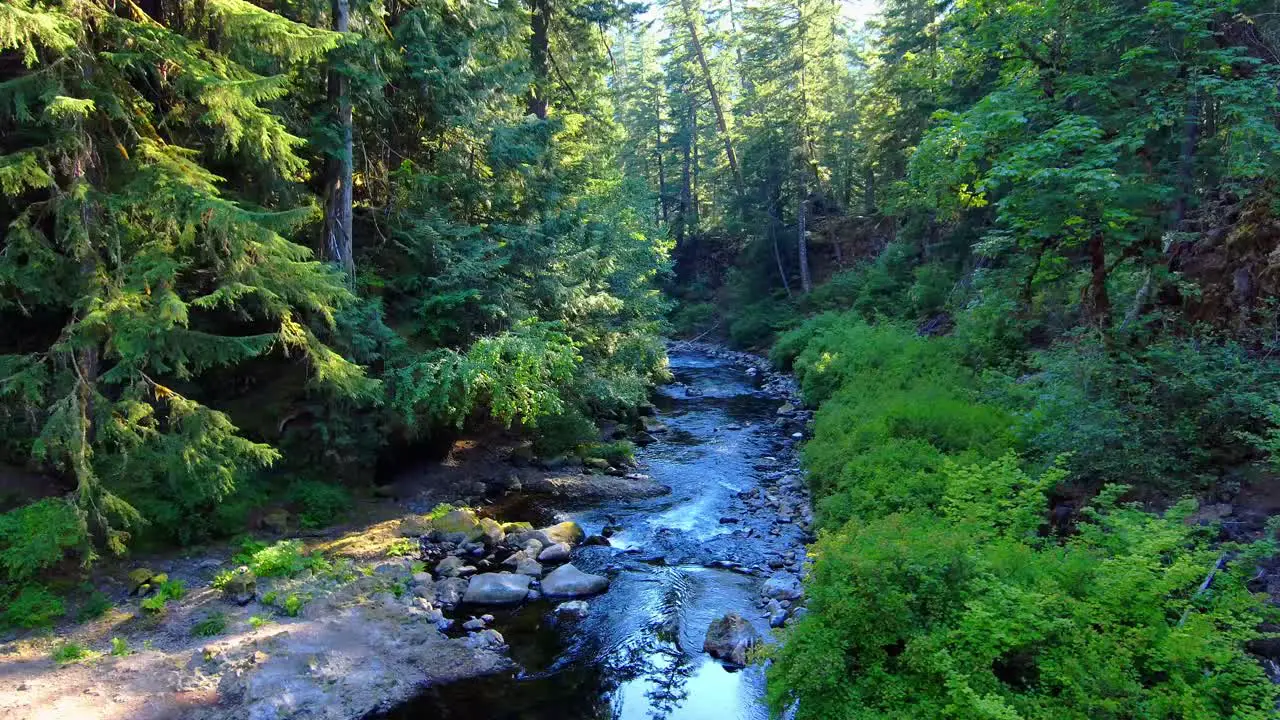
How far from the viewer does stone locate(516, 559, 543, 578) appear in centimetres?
1010

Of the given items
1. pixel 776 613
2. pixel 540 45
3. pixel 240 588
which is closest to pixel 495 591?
pixel 240 588

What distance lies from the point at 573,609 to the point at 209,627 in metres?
4.52

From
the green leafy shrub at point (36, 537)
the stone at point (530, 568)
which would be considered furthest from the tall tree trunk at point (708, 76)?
the green leafy shrub at point (36, 537)

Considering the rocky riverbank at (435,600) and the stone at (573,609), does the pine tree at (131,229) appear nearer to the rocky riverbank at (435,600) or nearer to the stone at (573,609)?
the rocky riverbank at (435,600)

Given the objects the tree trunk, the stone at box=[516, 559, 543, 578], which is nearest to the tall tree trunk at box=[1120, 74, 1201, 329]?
the tree trunk

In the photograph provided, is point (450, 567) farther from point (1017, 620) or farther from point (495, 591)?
point (1017, 620)

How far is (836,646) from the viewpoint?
5.66 meters

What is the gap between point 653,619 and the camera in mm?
8852

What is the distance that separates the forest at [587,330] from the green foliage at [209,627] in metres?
1.64

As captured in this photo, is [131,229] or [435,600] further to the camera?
[435,600]

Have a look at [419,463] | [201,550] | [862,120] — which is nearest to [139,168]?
[201,550]

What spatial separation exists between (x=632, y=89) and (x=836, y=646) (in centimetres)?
4301

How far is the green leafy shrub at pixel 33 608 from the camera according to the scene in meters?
7.56

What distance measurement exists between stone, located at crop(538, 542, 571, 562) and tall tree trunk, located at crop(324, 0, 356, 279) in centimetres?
619
